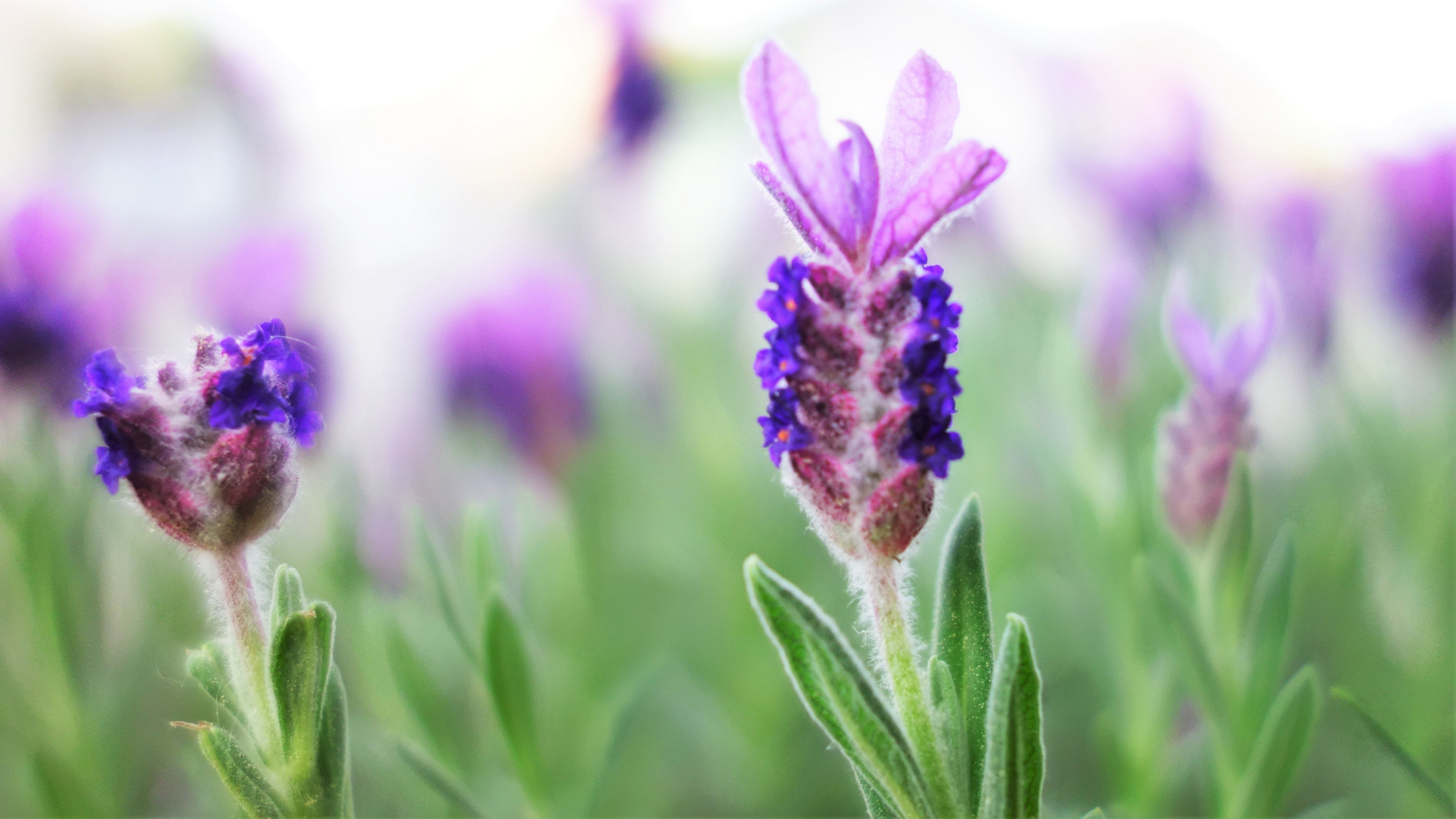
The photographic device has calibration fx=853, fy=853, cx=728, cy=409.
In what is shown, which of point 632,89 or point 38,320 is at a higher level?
point 632,89

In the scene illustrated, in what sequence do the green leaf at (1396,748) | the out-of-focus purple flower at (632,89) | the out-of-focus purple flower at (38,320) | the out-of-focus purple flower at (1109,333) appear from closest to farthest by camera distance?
the green leaf at (1396,748) → the out-of-focus purple flower at (38,320) → the out-of-focus purple flower at (1109,333) → the out-of-focus purple flower at (632,89)

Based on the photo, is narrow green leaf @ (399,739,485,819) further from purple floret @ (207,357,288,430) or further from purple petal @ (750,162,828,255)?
purple petal @ (750,162,828,255)

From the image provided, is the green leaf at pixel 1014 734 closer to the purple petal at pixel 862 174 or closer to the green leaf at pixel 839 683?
the green leaf at pixel 839 683

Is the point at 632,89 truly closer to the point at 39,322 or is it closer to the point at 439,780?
the point at 39,322

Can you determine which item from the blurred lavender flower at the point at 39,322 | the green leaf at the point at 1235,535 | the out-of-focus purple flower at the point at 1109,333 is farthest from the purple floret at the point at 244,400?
the out-of-focus purple flower at the point at 1109,333

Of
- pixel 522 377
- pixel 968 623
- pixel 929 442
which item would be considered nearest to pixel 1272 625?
pixel 968 623

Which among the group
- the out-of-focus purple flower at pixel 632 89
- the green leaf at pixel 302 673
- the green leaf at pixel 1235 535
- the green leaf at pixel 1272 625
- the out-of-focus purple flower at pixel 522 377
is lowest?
the green leaf at pixel 1272 625
